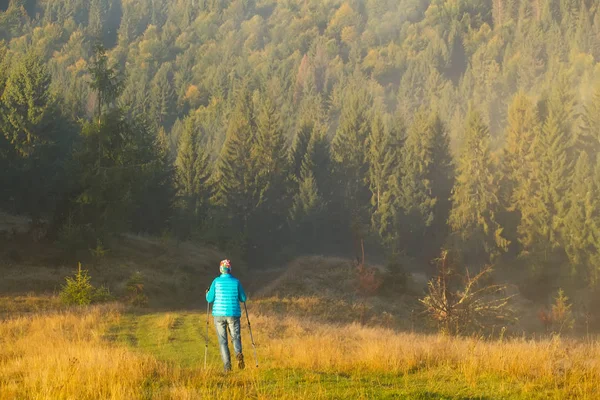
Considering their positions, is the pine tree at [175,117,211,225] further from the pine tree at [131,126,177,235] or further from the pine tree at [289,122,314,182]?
the pine tree at [289,122,314,182]

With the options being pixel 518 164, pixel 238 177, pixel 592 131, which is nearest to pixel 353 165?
pixel 238 177

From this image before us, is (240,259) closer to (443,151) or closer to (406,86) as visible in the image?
(443,151)

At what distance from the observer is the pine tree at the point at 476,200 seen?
60312mm

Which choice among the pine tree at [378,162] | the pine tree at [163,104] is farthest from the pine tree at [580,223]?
the pine tree at [163,104]

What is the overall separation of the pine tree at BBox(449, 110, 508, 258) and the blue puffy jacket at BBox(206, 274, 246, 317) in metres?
49.9

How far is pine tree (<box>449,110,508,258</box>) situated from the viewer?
198ft

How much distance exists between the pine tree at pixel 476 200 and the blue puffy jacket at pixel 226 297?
1963 inches

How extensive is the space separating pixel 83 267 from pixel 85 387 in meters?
30.0

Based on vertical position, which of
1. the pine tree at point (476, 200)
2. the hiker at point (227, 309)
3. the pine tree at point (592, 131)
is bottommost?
the hiker at point (227, 309)

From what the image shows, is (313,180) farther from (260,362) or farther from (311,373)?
(311,373)

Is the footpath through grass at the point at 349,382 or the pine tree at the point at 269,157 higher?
the pine tree at the point at 269,157

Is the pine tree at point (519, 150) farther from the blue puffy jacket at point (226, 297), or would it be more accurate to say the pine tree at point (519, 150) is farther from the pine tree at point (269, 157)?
the blue puffy jacket at point (226, 297)

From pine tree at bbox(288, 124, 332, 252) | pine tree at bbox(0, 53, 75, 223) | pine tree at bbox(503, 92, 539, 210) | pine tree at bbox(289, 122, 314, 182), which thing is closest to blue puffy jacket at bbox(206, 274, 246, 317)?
pine tree at bbox(0, 53, 75, 223)

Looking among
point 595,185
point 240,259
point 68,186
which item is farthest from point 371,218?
point 68,186
